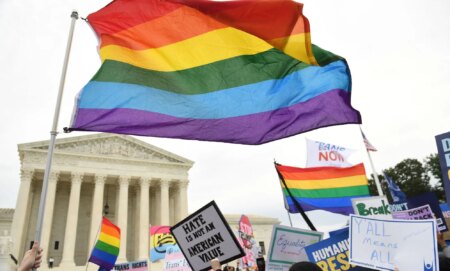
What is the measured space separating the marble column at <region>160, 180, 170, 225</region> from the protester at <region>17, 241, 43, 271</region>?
126 feet

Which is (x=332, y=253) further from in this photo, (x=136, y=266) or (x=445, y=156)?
(x=136, y=266)

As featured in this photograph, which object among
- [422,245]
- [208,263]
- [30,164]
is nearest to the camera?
[422,245]

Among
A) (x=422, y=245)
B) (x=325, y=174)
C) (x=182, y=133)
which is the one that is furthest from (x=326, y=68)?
(x=325, y=174)

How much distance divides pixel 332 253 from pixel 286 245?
1053mm

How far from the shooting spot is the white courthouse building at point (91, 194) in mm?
35688

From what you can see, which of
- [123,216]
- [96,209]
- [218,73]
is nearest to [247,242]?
[218,73]

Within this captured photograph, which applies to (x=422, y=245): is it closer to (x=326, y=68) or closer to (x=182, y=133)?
(x=326, y=68)

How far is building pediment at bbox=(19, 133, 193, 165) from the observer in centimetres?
3862

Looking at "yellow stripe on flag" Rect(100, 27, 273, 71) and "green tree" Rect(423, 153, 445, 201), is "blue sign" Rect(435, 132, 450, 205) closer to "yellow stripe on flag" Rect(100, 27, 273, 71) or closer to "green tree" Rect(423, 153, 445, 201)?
"yellow stripe on flag" Rect(100, 27, 273, 71)

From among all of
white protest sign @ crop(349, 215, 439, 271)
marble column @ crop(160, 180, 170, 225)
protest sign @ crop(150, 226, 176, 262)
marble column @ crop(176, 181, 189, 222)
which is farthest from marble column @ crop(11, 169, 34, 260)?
white protest sign @ crop(349, 215, 439, 271)

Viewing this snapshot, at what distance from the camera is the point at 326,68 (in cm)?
534

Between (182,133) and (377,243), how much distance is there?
2.98 meters

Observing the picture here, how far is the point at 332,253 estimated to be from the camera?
18.7ft

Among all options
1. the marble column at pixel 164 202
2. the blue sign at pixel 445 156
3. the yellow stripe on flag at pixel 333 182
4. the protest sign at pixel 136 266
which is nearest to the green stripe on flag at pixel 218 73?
the blue sign at pixel 445 156
